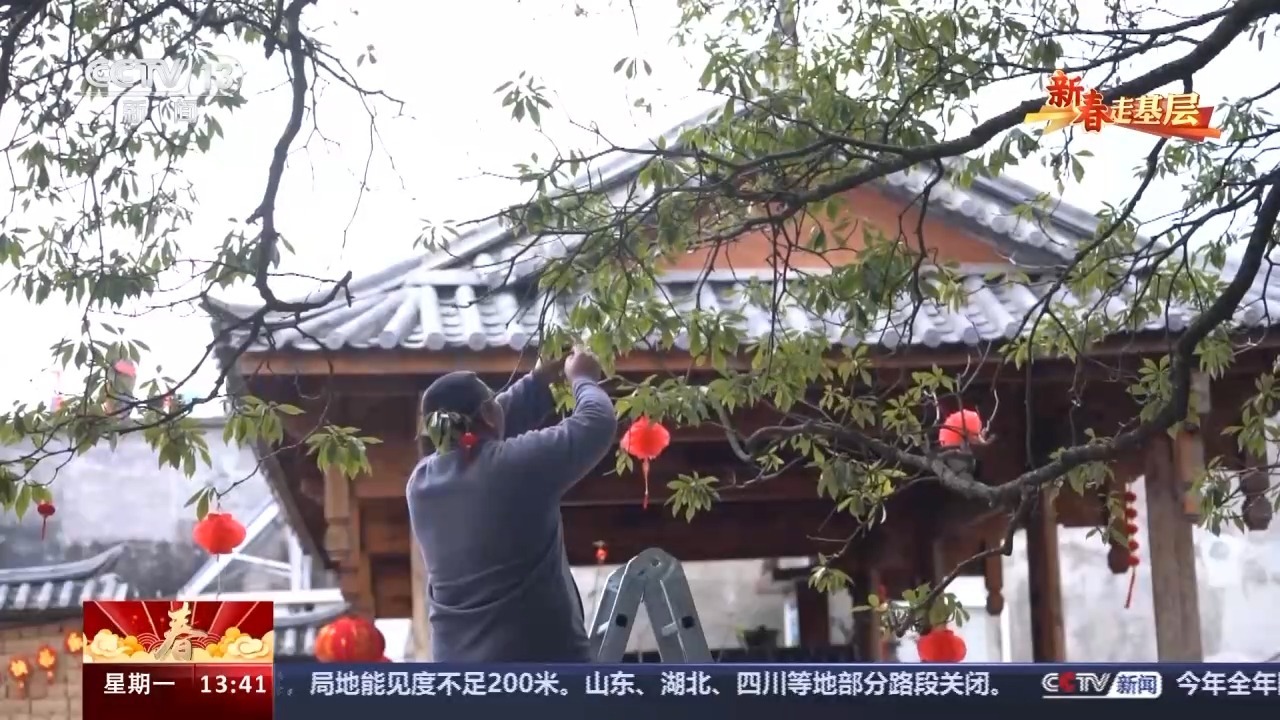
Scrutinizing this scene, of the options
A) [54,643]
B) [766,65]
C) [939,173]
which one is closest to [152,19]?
[766,65]

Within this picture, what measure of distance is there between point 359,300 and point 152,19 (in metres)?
0.98

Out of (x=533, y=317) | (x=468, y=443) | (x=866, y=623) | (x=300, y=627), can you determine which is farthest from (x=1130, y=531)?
(x=300, y=627)

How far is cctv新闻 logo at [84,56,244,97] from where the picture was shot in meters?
2.79

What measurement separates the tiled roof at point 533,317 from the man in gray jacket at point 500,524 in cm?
45

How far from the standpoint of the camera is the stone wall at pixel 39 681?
3.94m

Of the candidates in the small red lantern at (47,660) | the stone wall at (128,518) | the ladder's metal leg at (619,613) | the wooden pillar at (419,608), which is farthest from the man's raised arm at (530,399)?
the small red lantern at (47,660)

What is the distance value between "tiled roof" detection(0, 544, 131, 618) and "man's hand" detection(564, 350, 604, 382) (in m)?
2.62

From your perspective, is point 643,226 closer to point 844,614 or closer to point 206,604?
point 206,604

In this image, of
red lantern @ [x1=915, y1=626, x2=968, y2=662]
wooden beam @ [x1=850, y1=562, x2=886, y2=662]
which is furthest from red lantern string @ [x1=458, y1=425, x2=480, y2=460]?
wooden beam @ [x1=850, y1=562, x2=886, y2=662]

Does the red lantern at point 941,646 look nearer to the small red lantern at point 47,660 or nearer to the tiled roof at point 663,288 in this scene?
the tiled roof at point 663,288

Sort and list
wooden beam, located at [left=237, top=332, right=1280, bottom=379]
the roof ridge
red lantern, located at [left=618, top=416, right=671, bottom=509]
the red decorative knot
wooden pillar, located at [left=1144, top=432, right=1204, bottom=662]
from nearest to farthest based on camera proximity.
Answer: red lantern, located at [left=618, top=416, right=671, bottom=509]
wooden beam, located at [left=237, top=332, right=1280, bottom=379]
wooden pillar, located at [left=1144, top=432, right=1204, bottom=662]
the red decorative knot
the roof ridge

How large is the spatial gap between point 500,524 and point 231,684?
0.60 metres

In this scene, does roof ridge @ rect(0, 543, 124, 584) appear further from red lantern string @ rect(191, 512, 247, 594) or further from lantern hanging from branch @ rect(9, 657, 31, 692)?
red lantern string @ rect(191, 512, 247, 594)

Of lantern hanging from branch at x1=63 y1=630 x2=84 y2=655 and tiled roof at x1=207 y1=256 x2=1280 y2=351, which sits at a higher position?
tiled roof at x1=207 y1=256 x2=1280 y2=351
